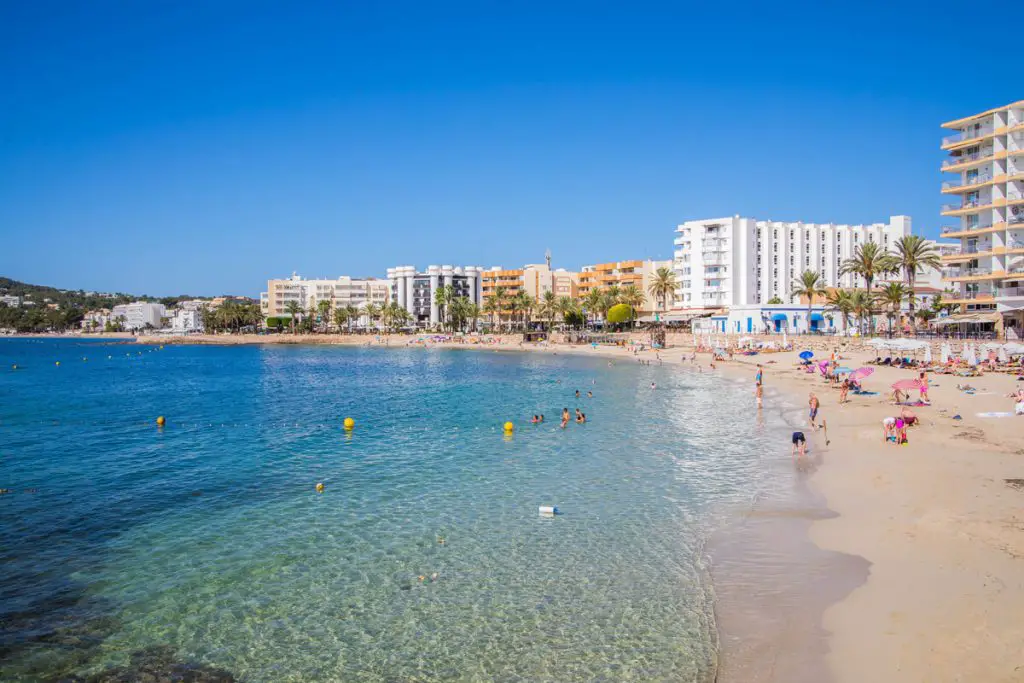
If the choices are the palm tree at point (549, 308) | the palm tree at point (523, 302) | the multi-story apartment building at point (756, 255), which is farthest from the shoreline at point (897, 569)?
the palm tree at point (523, 302)

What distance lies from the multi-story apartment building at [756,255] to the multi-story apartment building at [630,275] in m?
24.1

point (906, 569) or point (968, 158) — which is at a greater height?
point (968, 158)

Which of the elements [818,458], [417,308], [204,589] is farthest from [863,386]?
[417,308]

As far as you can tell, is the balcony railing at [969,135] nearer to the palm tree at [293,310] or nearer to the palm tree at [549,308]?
the palm tree at [549,308]

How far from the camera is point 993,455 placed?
69.2ft

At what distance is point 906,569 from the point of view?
12750 millimetres

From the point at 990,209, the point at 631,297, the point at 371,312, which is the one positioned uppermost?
the point at 990,209

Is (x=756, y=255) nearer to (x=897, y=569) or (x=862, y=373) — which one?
(x=862, y=373)

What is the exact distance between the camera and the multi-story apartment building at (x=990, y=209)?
54.9 metres

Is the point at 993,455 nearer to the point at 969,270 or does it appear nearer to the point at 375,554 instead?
the point at 375,554

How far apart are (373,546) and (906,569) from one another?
36.7ft

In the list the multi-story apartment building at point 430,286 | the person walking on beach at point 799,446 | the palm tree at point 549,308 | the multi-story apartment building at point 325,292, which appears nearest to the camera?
the person walking on beach at point 799,446

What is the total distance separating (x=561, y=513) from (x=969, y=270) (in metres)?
58.5

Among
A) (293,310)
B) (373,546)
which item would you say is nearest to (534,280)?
(293,310)
